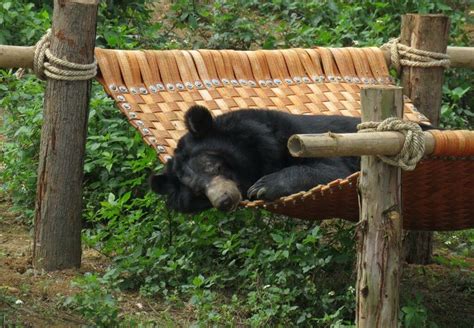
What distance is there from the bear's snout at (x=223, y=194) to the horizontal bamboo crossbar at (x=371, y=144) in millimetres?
1298

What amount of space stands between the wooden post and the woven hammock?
38cm

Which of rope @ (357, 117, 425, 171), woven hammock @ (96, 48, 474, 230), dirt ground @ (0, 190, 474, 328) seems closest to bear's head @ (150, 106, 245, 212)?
woven hammock @ (96, 48, 474, 230)

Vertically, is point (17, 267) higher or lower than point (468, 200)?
lower

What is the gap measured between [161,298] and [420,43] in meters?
2.07

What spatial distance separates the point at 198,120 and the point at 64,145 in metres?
0.68

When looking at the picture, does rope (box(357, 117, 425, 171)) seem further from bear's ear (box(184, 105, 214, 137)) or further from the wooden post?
bear's ear (box(184, 105, 214, 137))

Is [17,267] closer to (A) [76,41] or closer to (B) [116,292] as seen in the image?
(B) [116,292]

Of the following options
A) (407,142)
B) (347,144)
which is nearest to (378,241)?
(407,142)

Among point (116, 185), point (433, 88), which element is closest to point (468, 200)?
point (433, 88)

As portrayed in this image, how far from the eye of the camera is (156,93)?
5559 millimetres

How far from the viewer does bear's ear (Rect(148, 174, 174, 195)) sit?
5.22 meters

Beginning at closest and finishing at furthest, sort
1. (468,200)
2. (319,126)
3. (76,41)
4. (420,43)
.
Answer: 1. (468,200)
2. (76,41)
3. (319,126)
4. (420,43)

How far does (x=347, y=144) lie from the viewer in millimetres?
3391

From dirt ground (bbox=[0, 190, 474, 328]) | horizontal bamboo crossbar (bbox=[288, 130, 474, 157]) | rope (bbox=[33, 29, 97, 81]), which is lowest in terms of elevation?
dirt ground (bbox=[0, 190, 474, 328])
